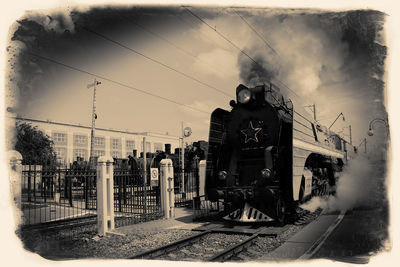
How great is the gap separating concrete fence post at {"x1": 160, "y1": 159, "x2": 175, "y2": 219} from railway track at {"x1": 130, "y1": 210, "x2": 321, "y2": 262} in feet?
4.83

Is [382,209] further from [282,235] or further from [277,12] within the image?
[277,12]

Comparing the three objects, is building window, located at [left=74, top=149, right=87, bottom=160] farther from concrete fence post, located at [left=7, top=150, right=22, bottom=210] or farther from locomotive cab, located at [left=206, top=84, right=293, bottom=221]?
locomotive cab, located at [left=206, top=84, right=293, bottom=221]

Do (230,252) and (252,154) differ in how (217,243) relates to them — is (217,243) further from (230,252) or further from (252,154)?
(252,154)

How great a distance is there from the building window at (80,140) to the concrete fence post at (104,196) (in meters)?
24.0

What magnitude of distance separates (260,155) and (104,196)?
3322mm

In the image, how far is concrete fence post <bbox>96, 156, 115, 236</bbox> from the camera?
5949 millimetres

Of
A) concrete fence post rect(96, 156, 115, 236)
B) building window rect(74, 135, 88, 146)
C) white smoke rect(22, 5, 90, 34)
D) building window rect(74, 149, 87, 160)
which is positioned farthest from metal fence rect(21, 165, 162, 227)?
building window rect(74, 149, 87, 160)

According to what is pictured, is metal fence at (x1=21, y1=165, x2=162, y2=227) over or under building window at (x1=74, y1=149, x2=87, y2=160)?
under

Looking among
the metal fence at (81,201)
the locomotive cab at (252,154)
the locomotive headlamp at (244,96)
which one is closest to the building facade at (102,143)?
the metal fence at (81,201)

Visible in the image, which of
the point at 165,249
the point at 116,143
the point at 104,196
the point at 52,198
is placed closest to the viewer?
the point at 165,249

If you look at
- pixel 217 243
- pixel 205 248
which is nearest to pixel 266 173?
pixel 217 243

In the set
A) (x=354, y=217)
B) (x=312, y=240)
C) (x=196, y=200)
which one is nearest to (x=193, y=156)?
(x=196, y=200)

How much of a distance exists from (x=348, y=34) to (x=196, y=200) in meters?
6.00

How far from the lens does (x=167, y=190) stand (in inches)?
315
